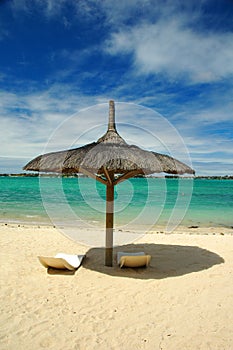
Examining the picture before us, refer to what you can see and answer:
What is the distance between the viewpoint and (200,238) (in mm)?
7797

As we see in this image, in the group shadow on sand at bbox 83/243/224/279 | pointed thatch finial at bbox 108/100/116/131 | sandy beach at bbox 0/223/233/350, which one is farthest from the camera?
pointed thatch finial at bbox 108/100/116/131

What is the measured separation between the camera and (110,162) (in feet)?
14.3

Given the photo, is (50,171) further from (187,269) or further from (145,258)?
(187,269)

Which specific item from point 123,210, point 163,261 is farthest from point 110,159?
point 123,210

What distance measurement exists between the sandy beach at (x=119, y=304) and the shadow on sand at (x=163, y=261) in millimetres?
17

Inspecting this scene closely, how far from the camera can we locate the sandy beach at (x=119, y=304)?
2844 millimetres

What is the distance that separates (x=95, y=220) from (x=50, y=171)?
8012 millimetres

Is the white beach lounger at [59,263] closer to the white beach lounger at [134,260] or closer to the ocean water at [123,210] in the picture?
the white beach lounger at [134,260]

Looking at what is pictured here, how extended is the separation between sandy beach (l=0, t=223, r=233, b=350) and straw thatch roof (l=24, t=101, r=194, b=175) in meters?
1.69

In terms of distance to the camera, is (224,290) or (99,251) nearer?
(224,290)

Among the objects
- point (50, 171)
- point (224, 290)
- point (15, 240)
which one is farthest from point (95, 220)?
point (224, 290)

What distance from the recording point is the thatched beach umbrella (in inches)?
173

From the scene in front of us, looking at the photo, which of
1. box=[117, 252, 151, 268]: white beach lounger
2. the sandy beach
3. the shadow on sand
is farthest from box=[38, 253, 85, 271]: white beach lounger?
box=[117, 252, 151, 268]: white beach lounger

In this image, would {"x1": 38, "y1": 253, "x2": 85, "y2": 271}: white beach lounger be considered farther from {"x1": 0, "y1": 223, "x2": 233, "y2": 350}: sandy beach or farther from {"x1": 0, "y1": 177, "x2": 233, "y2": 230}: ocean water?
{"x1": 0, "y1": 177, "x2": 233, "y2": 230}: ocean water
